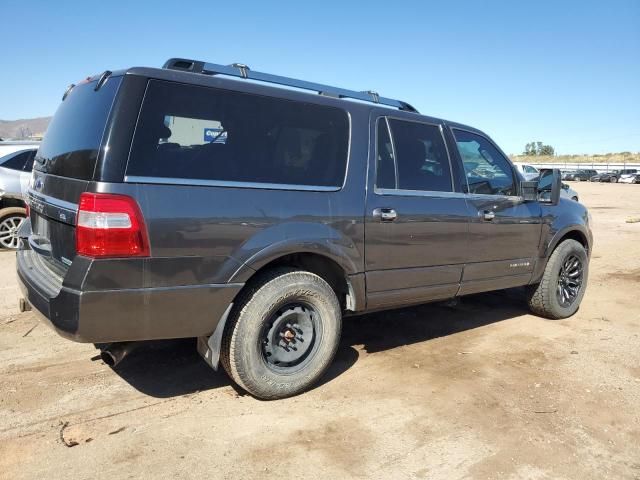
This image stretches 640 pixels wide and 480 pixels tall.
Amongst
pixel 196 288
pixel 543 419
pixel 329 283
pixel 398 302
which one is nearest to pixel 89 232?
pixel 196 288

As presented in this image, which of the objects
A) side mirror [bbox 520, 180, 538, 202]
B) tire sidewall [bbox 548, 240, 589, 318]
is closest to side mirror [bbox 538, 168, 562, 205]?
→ side mirror [bbox 520, 180, 538, 202]

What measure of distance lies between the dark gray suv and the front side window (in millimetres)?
15

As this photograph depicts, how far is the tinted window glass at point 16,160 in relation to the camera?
859cm

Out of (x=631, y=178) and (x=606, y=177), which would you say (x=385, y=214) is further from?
(x=606, y=177)

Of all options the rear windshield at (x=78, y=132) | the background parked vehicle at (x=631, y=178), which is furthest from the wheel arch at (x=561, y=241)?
the background parked vehicle at (x=631, y=178)

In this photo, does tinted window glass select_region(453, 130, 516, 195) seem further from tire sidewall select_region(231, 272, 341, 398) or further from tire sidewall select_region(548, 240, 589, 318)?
tire sidewall select_region(231, 272, 341, 398)

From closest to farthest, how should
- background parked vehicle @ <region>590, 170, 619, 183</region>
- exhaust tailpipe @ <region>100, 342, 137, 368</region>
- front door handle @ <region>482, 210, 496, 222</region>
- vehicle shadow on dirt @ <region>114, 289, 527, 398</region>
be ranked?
exhaust tailpipe @ <region>100, 342, 137, 368</region>, vehicle shadow on dirt @ <region>114, 289, 527, 398</region>, front door handle @ <region>482, 210, 496, 222</region>, background parked vehicle @ <region>590, 170, 619, 183</region>

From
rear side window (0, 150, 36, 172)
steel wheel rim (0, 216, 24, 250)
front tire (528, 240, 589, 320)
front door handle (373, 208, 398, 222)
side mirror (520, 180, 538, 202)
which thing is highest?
rear side window (0, 150, 36, 172)

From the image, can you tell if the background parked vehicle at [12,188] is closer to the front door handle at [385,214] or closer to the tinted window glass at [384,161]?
the tinted window glass at [384,161]

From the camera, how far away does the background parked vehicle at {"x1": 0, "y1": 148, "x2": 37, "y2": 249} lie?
8.52 metres

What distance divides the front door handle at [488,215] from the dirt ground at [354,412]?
3.78 ft

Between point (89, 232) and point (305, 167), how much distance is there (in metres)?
1.41

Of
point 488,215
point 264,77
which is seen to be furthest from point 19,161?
point 488,215

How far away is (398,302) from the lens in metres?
4.11
